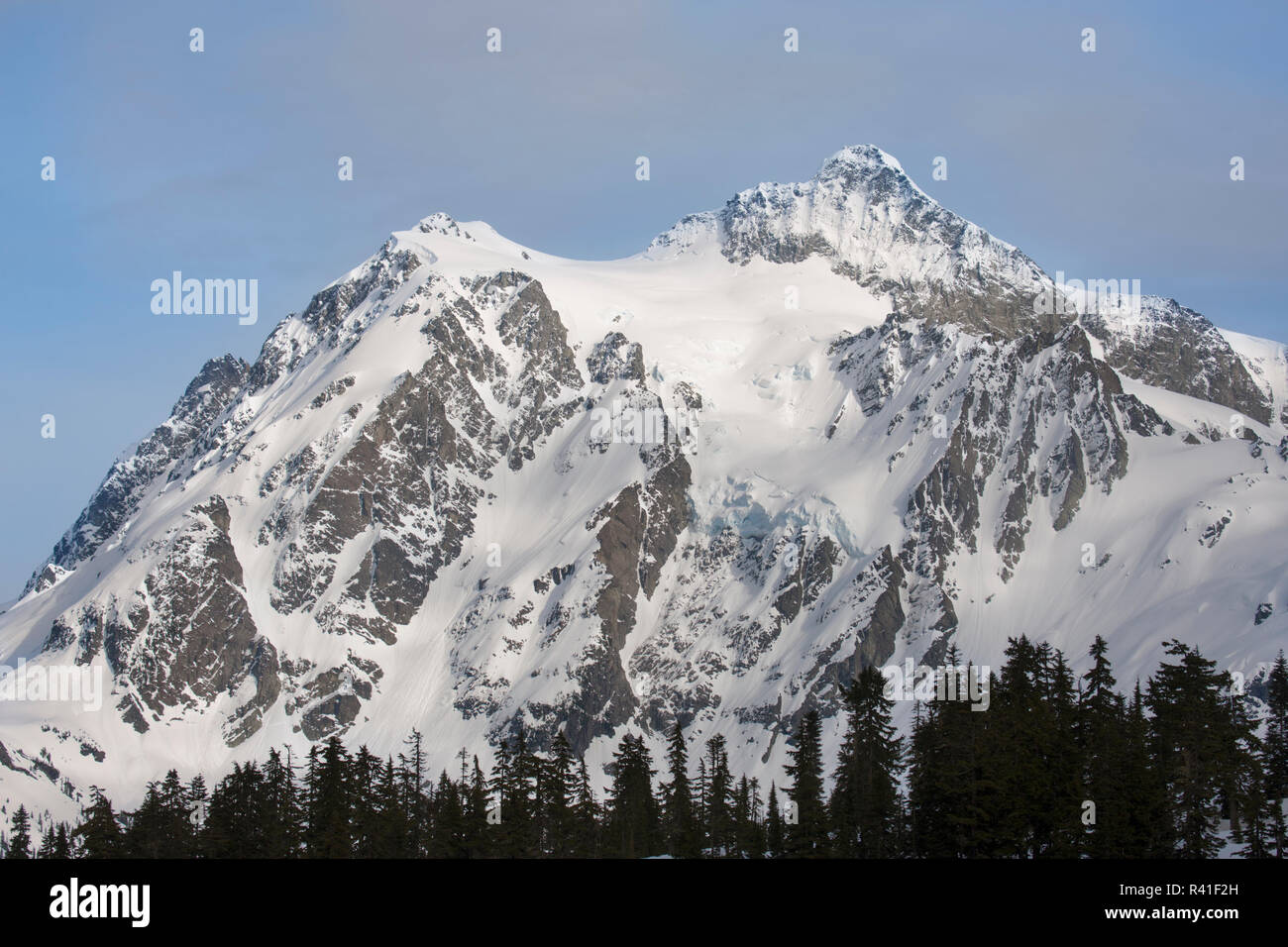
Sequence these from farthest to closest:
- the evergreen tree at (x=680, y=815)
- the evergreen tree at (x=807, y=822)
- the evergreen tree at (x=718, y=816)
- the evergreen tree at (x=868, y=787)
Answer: the evergreen tree at (x=718, y=816)
the evergreen tree at (x=680, y=815)
the evergreen tree at (x=807, y=822)
the evergreen tree at (x=868, y=787)

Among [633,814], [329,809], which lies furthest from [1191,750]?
[329,809]

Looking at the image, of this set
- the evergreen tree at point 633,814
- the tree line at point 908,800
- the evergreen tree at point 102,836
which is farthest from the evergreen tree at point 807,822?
the evergreen tree at point 102,836

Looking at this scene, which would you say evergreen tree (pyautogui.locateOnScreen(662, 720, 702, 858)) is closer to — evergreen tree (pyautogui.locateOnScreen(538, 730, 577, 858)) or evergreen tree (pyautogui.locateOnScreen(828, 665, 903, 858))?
evergreen tree (pyautogui.locateOnScreen(538, 730, 577, 858))

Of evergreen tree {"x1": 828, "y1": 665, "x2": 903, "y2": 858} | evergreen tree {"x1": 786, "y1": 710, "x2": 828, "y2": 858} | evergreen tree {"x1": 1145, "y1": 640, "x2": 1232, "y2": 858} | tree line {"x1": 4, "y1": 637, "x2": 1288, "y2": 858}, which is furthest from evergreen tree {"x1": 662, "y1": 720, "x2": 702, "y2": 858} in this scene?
evergreen tree {"x1": 1145, "y1": 640, "x2": 1232, "y2": 858}

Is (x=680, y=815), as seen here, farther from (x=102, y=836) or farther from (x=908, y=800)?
(x=102, y=836)

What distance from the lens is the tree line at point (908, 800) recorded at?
77312mm

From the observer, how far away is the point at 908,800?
3708 inches

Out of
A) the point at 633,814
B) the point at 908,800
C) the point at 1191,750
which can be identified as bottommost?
the point at 633,814

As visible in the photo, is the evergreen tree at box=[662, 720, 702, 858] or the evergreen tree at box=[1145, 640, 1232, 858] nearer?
the evergreen tree at box=[1145, 640, 1232, 858]

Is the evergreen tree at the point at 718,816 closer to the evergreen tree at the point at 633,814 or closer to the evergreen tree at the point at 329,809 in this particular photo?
the evergreen tree at the point at 633,814

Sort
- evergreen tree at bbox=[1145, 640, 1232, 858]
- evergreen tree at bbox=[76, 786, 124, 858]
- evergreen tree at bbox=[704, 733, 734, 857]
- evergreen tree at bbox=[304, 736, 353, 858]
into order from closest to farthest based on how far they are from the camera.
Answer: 1. evergreen tree at bbox=[1145, 640, 1232, 858]
2. evergreen tree at bbox=[304, 736, 353, 858]
3. evergreen tree at bbox=[76, 786, 124, 858]
4. evergreen tree at bbox=[704, 733, 734, 857]

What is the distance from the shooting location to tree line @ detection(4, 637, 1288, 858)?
77312 millimetres

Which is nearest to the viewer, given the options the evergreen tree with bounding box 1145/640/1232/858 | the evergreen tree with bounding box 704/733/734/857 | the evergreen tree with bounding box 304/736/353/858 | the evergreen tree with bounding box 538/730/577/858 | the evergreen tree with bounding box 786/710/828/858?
the evergreen tree with bounding box 1145/640/1232/858

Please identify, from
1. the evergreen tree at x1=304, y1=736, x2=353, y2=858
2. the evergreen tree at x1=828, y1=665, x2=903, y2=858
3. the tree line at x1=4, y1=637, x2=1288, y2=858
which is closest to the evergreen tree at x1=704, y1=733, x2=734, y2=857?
the tree line at x1=4, y1=637, x2=1288, y2=858
